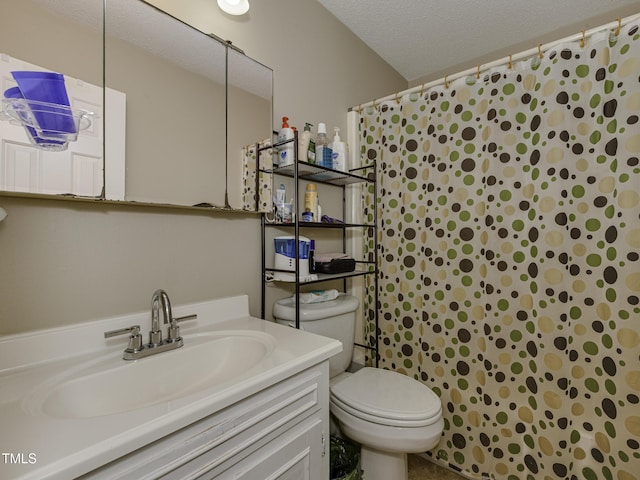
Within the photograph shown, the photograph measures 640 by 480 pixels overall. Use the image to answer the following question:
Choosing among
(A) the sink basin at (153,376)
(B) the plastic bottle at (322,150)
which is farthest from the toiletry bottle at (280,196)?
(A) the sink basin at (153,376)

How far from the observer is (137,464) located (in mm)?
534

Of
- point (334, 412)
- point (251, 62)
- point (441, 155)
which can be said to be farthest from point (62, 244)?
point (441, 155)

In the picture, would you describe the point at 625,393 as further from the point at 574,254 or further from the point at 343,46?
the point at 343,46

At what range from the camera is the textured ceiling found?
1640mm

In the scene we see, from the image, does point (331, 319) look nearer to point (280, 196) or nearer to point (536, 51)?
point (280, 196)

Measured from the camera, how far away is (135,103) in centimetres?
95

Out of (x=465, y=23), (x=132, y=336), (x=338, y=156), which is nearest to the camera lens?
(x=132, y=336)

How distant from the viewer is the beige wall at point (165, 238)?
789 mm

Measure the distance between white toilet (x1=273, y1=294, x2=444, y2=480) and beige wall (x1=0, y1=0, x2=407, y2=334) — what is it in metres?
0.32

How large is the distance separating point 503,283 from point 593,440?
0.69m

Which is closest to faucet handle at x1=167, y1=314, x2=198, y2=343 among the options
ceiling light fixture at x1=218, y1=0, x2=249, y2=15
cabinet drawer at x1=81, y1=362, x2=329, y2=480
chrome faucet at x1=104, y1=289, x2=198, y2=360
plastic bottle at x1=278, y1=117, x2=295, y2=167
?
chrome faucet at x1=104, y1=289, x2=198, y2=360

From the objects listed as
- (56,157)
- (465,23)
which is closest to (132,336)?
(56,157)

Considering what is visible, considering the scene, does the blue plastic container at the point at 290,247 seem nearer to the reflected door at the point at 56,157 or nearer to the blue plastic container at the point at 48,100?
the reflected door at the point at 56,157

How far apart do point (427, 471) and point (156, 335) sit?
5.02ft
